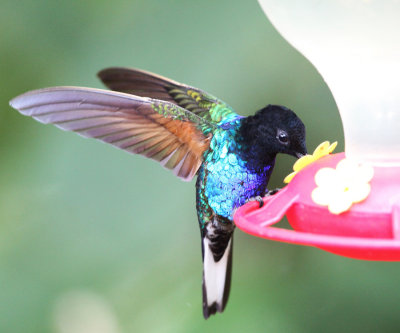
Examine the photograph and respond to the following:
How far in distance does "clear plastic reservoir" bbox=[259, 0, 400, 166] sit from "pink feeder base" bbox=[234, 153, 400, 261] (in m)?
0.11

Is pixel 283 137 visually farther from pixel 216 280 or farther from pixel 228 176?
pixel 216 280

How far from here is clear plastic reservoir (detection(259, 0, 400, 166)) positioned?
1.63m

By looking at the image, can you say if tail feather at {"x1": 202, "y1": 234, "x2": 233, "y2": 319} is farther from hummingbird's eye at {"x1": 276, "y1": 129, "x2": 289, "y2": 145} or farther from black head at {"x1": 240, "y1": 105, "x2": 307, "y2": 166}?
hummingbird's eye at {"x1": 276, "y1": 129, "x2": 289, "y2": 145}

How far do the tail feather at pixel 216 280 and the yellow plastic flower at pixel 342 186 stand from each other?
1.04 m

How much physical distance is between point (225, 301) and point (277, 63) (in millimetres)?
1078

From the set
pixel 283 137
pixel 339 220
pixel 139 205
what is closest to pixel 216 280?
pixel 139 205

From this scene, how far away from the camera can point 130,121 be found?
217 cm

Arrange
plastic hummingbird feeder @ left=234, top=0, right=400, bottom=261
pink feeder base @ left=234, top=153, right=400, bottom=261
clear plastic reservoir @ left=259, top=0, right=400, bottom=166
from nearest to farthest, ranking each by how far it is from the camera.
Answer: pink feeder base @ left=234, top=153, right=400, bottom=261, plastic hummingbird feeder @ left=234, top=0, right=400, bottom=261, clear plastic reservoir @ left=259, top=0, right=400, bottom=166

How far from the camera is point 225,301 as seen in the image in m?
2.80

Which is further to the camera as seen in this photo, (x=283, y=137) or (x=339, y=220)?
(x=283, y=137)

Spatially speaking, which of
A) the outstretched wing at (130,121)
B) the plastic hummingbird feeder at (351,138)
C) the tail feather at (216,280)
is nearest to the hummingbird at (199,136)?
the outstretched wing at (130,121)

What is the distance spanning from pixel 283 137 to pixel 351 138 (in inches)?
10.2

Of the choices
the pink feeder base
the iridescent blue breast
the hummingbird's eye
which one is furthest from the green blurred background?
the pink feeder base

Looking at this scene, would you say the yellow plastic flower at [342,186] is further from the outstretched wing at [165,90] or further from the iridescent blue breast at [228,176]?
the outstretched wing at [165,90]
